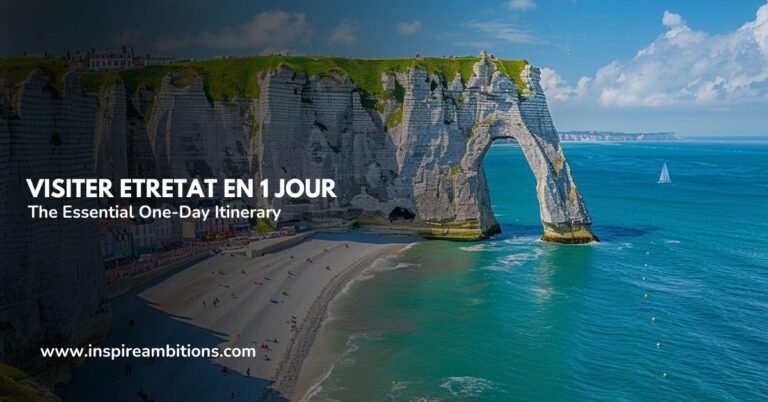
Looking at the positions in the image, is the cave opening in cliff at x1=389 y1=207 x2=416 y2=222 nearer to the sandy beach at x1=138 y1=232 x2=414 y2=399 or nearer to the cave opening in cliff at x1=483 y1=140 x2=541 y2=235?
the sandy beach at x1=138 y1=232 x2=414 y2=399

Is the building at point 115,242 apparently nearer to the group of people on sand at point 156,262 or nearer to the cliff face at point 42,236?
the group of people on sand at point 156,262

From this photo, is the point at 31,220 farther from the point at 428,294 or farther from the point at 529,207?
the point at 529,207

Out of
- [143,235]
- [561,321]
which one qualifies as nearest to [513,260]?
[561,321]

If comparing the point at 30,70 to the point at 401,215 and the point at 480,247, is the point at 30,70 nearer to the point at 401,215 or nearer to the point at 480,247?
the point at 480,247

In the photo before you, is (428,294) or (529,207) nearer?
(428,294)

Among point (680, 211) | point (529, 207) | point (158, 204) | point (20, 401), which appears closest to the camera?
point (20, 401)

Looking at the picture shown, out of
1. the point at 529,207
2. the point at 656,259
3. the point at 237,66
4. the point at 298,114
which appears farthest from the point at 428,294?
the point at 529,207

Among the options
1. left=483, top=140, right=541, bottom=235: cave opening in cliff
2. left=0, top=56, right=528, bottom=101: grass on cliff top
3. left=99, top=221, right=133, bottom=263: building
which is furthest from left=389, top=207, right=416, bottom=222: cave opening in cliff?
left=99, top=221, right=133, bottom=263: building
